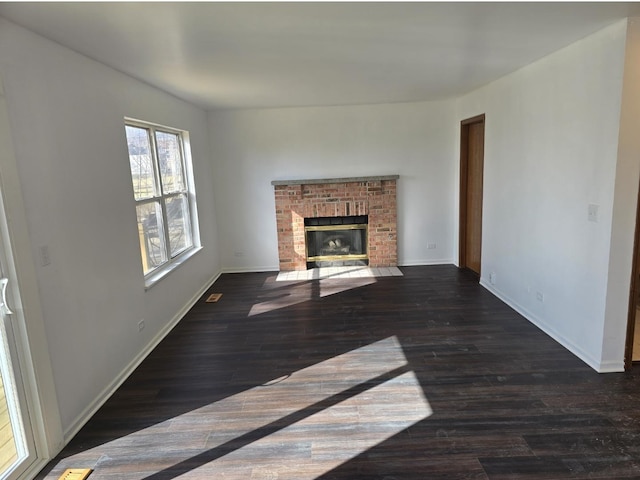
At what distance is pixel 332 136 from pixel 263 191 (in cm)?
129

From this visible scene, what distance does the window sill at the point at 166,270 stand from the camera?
380cm

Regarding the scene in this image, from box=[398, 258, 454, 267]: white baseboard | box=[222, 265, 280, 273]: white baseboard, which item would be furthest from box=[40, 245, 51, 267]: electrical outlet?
box=[398, 258, 454, 267]: white baseboard

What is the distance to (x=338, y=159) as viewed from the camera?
605 cm

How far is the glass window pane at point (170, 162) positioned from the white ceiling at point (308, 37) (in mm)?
699

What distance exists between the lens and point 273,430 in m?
2.48

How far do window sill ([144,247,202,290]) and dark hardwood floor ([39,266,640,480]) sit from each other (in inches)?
22.5

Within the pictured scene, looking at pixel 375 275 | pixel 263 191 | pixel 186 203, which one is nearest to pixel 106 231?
pixel 186 203

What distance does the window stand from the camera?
3.87 metres

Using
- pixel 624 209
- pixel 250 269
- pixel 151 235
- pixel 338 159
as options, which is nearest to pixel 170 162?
pixel 151 235

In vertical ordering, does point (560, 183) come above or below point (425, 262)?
above

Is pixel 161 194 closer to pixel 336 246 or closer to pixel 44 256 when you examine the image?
pixel 44 256

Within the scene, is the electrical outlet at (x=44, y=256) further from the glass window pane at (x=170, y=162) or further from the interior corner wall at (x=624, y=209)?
the interior corner wall at (x=624, y=209)

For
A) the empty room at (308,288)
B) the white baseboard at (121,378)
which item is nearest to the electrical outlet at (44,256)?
the empty room at (308,288)

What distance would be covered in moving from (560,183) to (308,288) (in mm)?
3089
